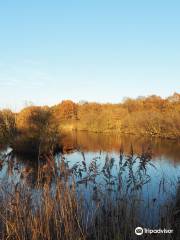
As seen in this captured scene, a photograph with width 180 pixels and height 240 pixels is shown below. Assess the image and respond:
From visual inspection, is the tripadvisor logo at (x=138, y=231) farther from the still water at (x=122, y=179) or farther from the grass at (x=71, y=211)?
the still water at (x=122, y=179)

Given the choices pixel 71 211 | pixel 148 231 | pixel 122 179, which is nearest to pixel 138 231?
pixel 148 231

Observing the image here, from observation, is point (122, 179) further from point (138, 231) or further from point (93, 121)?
point (93, 121)

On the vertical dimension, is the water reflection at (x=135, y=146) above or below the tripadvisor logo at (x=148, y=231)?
below

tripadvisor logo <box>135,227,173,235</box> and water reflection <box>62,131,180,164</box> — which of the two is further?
water reflection <box>62,131,180,164</box>

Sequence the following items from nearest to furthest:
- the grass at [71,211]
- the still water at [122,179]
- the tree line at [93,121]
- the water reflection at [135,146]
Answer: the grass at [71,211] → the still water at [122,179] → the water reflection at [135,146] → the tree line at [93,121]

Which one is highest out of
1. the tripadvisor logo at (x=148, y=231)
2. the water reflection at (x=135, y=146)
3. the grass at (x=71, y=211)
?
the grass at (x=71, y=211)

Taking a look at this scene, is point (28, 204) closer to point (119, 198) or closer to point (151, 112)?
point (119, 198)

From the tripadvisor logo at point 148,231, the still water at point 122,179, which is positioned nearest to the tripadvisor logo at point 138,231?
the tripadvisor logo at point 148,231

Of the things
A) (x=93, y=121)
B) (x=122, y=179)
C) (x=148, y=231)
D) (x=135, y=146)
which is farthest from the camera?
(x=93, y=121)

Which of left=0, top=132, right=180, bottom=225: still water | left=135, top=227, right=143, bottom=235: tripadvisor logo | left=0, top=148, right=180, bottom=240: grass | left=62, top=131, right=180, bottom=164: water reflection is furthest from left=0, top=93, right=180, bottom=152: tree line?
left=135, top=227, right=143, bottom=235: tripadvisor logo

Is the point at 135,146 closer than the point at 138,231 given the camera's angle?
No

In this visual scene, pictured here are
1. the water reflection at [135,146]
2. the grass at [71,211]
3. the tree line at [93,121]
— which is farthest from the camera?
Answer: the tree line at [93,121]

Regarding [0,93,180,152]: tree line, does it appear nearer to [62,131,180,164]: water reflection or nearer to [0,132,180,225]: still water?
[62,131,180,164]: water reflection

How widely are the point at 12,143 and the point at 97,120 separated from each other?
84.4 ft
